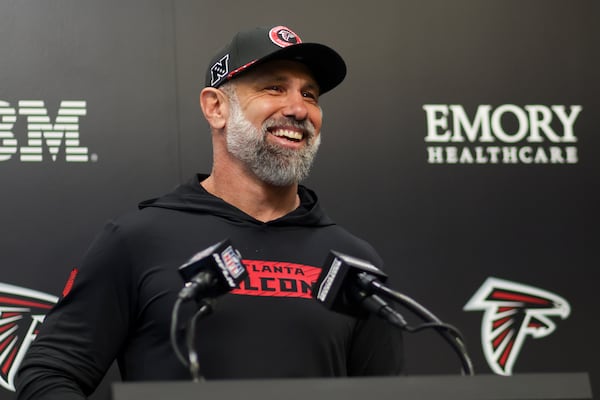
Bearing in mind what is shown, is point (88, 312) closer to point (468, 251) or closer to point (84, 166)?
point (84, 166)

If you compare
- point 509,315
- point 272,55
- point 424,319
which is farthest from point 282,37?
point 509,315

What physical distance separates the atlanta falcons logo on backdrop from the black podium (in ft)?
4.56

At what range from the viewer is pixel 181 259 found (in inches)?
68.7

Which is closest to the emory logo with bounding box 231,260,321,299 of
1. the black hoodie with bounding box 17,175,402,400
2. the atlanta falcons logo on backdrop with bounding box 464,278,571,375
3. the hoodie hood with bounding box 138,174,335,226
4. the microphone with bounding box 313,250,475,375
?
the black hoodie with bounding box 17,175,402,400

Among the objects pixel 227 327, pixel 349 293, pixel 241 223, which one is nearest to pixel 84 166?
pixel 241 223

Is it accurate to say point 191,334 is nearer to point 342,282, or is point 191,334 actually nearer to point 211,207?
point 342,282

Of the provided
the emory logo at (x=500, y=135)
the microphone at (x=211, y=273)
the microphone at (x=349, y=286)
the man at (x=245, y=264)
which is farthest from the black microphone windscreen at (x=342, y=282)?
the emory logo at (x=500, y=135)

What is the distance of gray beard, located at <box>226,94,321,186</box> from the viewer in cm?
188

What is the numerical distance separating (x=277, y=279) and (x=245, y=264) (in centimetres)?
6

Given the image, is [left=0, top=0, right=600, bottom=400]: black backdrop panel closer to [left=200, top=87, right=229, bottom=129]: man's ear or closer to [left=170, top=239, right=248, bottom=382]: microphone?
[left=200, top=87, right=229, bottom=129]: man's ear

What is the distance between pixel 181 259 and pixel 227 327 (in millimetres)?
162

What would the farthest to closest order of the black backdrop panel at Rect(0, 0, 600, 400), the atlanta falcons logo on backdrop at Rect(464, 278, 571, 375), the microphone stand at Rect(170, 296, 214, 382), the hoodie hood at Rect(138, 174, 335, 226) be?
the atlanta falcons logo on backdrop at Rect(464, 278, 571, 375) < the black backdrop panel at Rect(0, 0, 600, 400) < the hoodie hood at Rect(138, 174, 335, 226) < the microphone stand at Rect(170, 296, 214, 382)

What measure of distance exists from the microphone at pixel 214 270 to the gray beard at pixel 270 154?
507mm

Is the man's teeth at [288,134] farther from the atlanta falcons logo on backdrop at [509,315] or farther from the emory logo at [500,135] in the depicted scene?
the atlanta falcons logo on backdrop at [509,315]
